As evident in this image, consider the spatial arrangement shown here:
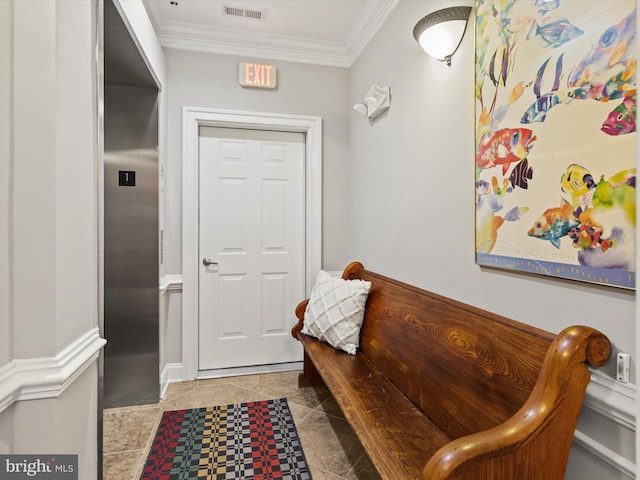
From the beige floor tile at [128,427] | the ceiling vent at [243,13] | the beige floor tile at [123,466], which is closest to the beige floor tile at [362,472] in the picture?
the beige floor tile at [123,466]

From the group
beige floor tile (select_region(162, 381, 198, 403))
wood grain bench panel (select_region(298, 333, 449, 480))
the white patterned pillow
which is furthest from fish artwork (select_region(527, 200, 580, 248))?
beige floor tile (select_region(162, 381, 198, 403))

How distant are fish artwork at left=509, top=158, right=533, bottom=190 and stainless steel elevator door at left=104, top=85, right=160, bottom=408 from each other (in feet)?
7.00

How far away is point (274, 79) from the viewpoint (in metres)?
2.77

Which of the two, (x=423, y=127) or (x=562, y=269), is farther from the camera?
(x=423, y=127)

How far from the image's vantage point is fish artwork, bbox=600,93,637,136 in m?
0.84

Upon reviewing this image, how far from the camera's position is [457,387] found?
1271 mm

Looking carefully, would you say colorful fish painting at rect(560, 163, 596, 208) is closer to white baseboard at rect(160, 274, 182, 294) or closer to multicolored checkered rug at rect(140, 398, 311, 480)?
multicolored checkered rug at rect(140, 398, 311, 480)

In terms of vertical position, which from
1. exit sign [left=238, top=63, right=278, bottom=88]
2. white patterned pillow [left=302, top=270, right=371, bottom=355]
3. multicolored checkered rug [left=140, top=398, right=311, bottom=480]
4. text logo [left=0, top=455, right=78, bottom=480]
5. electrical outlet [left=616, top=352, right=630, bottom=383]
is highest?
exit sign [left=238, top=63, right=278, bottom=88]

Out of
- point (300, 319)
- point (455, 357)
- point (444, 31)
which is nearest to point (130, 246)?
point (300, 319)

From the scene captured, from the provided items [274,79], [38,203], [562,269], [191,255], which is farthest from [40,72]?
[274,79]

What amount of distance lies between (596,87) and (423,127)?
93cm

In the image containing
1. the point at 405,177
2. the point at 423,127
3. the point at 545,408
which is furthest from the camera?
the point at 405,177

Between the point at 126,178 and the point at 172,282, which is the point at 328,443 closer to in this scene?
the point at 172,282

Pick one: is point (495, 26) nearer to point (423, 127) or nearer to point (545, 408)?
point (423, 127)
